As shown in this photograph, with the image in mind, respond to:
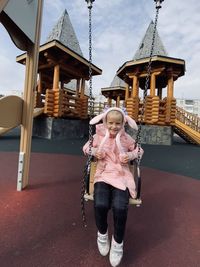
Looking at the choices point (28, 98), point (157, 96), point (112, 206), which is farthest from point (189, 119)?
point (112, 206)

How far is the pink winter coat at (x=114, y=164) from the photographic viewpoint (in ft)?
6.22

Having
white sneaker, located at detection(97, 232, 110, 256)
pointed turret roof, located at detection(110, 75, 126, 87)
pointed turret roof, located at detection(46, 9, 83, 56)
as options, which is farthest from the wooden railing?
white sneaker, located at detection(97, 232, 110, 256)

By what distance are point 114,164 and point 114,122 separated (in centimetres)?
43

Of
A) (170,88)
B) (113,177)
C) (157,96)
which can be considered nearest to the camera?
(113,177)

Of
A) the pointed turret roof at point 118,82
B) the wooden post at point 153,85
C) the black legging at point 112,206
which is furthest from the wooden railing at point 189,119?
the black legging at point 112,206

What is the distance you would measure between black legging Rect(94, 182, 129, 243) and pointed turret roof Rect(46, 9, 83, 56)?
1238 cm

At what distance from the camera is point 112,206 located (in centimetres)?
173

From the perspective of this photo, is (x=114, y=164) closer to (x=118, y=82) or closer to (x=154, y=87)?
(x=154, y=87)

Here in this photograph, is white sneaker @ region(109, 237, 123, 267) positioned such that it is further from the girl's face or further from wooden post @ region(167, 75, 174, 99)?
wooden post @ region(167, 75, 174, 99)

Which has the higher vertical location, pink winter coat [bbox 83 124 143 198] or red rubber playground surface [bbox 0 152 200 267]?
pink winter coat [bbox 83 124 143 198]

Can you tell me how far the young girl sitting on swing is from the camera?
5.54 feet

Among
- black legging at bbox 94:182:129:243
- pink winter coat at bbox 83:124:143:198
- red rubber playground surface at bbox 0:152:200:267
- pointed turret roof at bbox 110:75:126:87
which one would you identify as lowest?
red rubber playground surface at bbox 0:152:200:267

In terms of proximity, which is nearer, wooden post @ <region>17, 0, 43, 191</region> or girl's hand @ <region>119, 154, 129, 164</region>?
girl's hand @ <region>119, 154, 129, 164</region>

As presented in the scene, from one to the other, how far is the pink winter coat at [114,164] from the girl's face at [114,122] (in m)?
0.08
